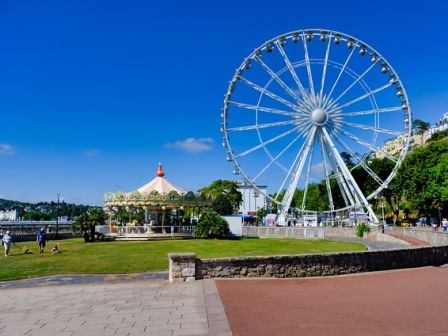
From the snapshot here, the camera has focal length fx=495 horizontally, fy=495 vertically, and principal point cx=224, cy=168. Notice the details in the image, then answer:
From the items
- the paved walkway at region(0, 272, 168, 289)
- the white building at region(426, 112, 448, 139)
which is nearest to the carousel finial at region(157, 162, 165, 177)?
the paved walkway at region(0, 272, 168, 289)

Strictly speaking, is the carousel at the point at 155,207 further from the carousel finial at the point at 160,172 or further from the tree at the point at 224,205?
the tree at the point at 224,205

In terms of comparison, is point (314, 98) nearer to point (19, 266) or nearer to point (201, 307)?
point (19, 266)

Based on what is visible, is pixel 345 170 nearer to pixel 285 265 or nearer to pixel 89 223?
pixel 89 223

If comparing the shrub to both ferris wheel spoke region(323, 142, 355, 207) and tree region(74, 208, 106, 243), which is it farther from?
tree region(74, 208, 106, 243)

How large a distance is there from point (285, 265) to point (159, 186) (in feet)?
95.3

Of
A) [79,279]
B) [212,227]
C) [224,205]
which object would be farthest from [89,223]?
[224,205]

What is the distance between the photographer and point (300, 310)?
1037 cm

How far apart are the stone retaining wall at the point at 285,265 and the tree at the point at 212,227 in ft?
76.9

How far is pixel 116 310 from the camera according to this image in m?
10.8

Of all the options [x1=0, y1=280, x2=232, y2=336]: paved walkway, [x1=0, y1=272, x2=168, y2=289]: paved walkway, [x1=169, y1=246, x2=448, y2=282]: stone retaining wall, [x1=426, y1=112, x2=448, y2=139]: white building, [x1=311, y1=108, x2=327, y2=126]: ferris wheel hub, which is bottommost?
[x1=0, y1=272, x2=168, y2=289]: paved walkway

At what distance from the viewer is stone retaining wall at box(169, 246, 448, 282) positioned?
14.7 m

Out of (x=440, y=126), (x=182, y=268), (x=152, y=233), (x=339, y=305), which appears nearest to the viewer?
(x=339, y=305)

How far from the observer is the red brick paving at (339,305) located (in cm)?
875

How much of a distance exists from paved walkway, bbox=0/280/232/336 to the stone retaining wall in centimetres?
69
